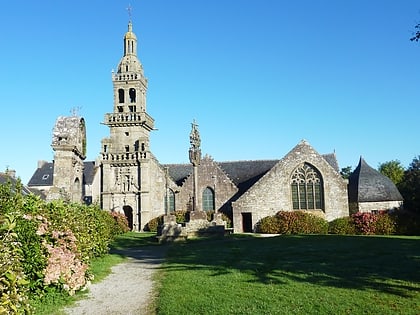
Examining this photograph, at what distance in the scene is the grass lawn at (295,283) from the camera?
726 centimetres

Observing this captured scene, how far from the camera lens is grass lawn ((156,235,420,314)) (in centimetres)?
726

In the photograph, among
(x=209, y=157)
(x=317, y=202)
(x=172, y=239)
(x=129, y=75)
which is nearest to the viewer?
(x=172, y=239)

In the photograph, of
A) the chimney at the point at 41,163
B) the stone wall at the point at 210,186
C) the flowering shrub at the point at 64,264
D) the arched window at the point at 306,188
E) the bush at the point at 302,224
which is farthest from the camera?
the chimney at the point at 41,163

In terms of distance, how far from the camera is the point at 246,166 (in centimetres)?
3816

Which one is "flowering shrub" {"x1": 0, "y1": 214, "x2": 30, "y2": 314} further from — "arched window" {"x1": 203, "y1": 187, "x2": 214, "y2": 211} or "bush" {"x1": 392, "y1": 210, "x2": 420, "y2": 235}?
"arched window" {"x1": 203, "y1": 187, "x2": 214, "y2": 211}

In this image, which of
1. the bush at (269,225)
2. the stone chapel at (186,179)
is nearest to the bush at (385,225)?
the stone chapel at (186,179)

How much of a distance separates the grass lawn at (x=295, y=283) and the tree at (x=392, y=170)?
4956 centimetres

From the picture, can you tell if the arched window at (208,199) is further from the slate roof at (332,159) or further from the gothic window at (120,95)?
the gothic window at (120,95)

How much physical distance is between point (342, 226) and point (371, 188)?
4999 mm

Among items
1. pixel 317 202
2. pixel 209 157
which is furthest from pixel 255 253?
pixel 209 157

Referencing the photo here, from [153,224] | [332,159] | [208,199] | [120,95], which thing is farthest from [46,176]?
[332,159]

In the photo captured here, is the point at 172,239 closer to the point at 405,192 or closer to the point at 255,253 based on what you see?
the point at 255,253

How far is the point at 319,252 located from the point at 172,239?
10.3 meters

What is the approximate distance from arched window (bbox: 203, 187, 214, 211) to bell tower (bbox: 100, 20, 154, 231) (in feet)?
15.6
